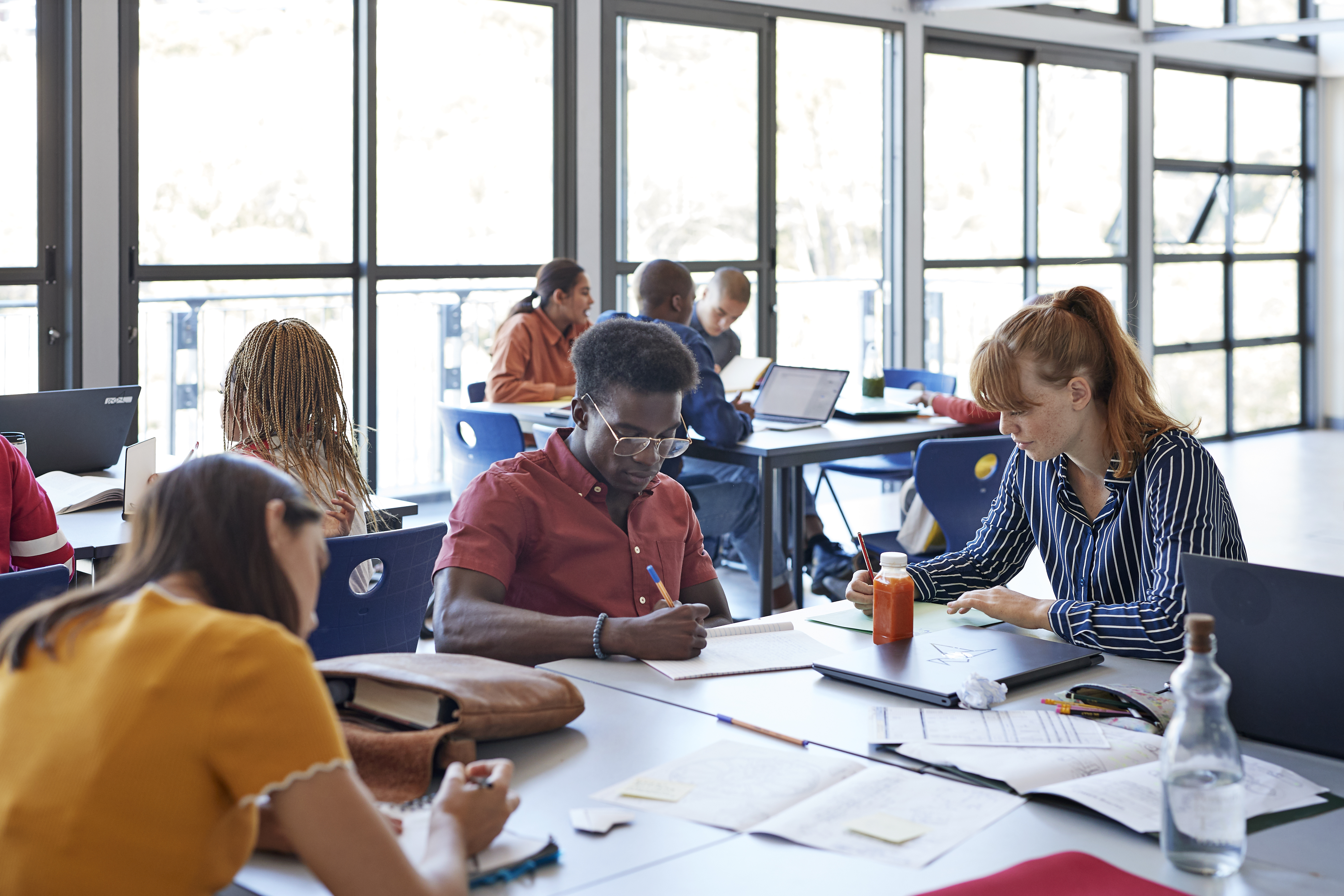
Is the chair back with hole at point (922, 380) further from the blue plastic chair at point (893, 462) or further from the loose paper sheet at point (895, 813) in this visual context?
the loose paper sheet at point (895, 813)

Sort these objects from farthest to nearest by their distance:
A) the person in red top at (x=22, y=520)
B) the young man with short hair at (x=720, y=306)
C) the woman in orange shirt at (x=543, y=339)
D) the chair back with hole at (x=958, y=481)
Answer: the young man with short hair at (x=720, y=306) → the woman in orange shirt at (x=543, y=339) → the chair back with hole at (x=958, y=481) → the person in red top at (x=22, y=520)

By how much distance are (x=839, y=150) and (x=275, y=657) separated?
6.38 m

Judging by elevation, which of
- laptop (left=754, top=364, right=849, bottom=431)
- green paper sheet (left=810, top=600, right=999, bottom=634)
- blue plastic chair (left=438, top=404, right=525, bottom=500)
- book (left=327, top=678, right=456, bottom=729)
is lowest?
green paper sheet (left=810, top=600, right=999, bottom=634)

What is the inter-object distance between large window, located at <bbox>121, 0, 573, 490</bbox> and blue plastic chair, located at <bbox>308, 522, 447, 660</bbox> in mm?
2581

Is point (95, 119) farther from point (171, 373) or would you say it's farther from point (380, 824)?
point (380, 824)

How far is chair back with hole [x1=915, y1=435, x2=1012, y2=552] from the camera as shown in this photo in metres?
3.51

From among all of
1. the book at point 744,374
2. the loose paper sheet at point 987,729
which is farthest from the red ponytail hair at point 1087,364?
the book at point 744,374

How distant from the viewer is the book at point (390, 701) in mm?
1450

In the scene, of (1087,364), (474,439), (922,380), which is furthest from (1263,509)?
(1087,364)

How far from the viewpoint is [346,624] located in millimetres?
2316

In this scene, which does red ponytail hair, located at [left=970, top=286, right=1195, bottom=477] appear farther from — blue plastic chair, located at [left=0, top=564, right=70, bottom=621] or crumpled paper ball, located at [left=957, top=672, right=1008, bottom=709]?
blue plastic chair, located at [left=0, top=564, right=70, bottom=621]

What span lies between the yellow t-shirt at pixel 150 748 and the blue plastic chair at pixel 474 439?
2.96 metres

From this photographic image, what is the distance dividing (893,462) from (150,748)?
4590 millimetres

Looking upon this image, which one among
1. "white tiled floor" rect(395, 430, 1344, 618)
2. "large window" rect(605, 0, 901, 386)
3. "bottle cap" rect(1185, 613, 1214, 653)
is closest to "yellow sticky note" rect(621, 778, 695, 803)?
"bottle cap" rect(1185, 613, 1214, 653)
